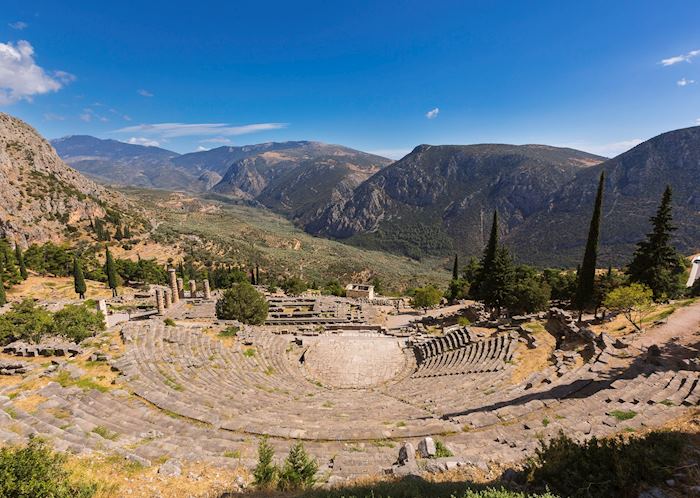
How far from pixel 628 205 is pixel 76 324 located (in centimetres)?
19621

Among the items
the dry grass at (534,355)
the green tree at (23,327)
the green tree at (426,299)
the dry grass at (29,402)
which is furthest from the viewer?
the green tree at (426,299)

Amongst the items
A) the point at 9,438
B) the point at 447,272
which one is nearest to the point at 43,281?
the point at 9,438

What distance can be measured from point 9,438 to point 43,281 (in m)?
67.5

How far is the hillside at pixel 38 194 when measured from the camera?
271ft

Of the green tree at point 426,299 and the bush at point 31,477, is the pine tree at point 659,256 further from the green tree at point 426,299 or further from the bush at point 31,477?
the bush at point 31,477

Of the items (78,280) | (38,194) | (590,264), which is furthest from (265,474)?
(38,194)

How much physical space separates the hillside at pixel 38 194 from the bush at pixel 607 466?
108m

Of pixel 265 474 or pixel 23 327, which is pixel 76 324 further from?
pixel 265 474

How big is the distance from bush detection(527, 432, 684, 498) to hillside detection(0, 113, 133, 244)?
108m

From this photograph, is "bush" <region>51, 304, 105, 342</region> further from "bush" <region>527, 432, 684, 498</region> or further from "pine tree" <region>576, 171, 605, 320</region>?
"pine tree" <region>576, 171, 605, 320</region>

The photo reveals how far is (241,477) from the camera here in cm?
986

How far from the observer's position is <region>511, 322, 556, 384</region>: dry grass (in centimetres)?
2136

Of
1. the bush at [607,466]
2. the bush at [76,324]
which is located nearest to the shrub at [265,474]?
the bush at [607,466]

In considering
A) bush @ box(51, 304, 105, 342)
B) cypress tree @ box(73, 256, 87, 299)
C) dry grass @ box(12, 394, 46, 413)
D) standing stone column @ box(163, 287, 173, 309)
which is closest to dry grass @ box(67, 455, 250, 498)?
dry grass @ box(12, 394, 46, 413)
